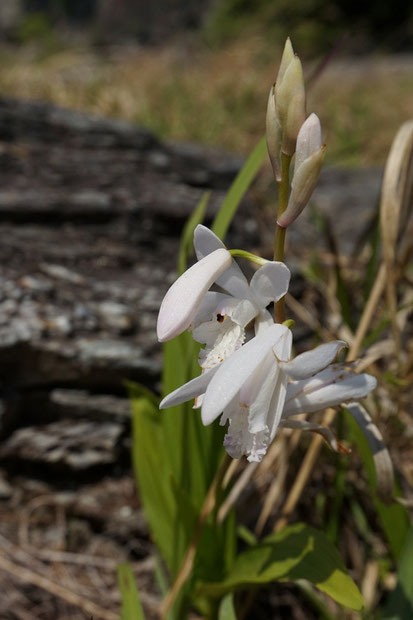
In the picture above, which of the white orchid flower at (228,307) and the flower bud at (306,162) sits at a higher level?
the flower bud at (306,162)

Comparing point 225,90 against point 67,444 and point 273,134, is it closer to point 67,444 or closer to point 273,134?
point 67,444

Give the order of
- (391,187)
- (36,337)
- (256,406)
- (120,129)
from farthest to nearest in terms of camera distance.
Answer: (120,129) < (36,337) < (391,187) < (256,406)

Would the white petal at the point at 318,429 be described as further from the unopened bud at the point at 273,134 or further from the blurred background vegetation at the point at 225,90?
the blurred background vegetation at the point at 225,90

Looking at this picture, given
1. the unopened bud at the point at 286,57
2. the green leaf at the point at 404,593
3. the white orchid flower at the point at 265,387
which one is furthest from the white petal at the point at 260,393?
the green leaf at the point at 404,593

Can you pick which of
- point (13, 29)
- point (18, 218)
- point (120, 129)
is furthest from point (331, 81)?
point (13, 29)

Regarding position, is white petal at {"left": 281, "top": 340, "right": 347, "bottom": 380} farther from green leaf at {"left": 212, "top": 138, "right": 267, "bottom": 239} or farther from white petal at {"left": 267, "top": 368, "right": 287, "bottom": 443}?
green leaf at {"left": 212, "top": 138, "right": 267, "bottom": 239}

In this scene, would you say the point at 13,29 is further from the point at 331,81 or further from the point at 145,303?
the point at 145,303

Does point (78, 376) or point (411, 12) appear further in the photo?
point (411, 12)
